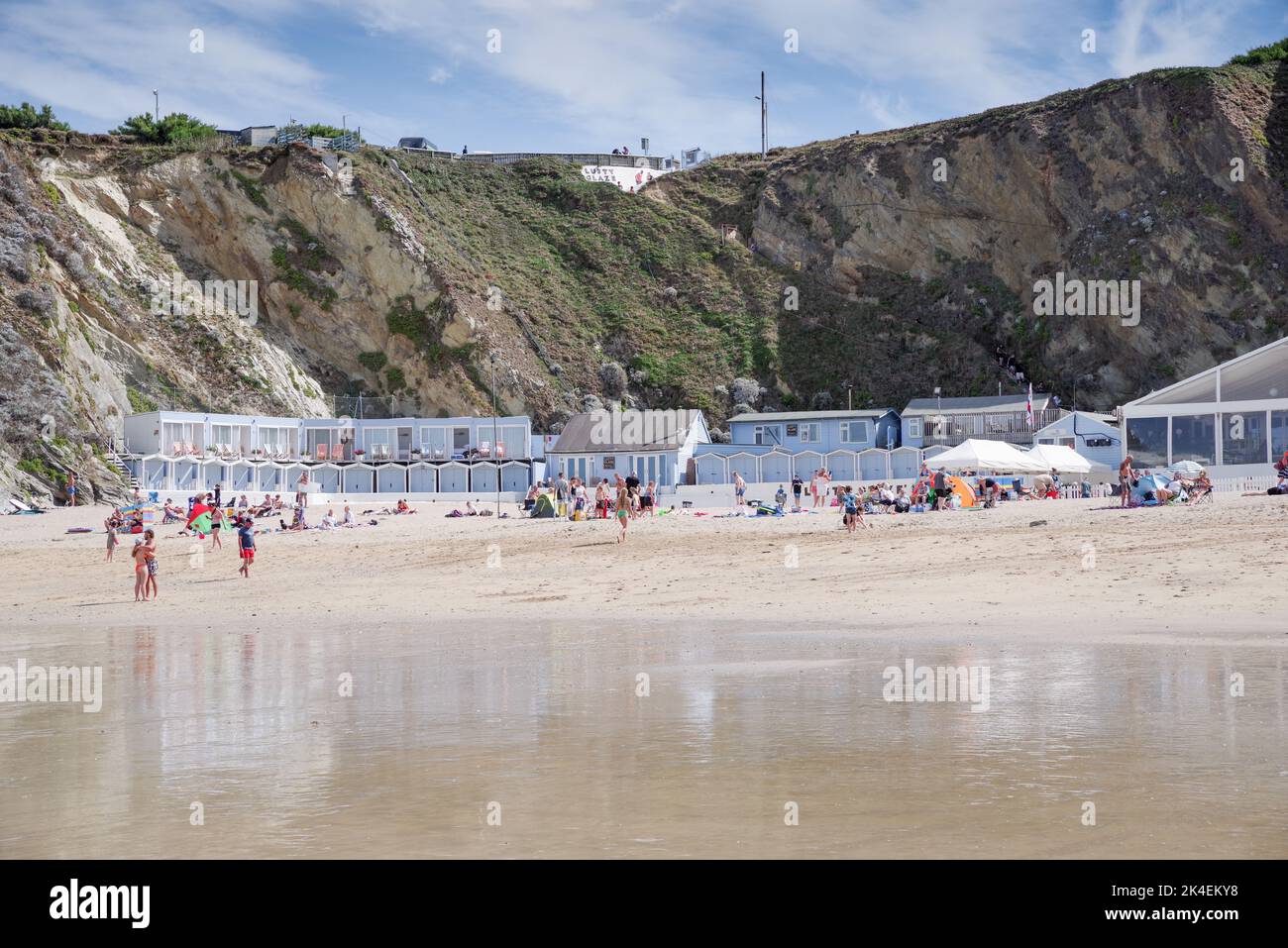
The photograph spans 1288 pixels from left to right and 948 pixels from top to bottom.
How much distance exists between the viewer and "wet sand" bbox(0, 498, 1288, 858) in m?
6.45

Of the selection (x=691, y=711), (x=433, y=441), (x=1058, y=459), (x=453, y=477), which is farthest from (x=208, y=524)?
(x=433, y=441)

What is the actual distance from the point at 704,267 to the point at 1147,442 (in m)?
43.8

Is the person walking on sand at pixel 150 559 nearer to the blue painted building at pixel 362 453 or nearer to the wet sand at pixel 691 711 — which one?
the wet sand at pixel 691 711

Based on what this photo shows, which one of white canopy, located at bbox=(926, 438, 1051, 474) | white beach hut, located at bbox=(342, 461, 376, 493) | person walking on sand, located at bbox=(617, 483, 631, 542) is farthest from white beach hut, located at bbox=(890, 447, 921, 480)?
person walking on sand, located at bbox=(617, 483, 631, 542)

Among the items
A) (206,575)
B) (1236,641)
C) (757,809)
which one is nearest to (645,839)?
(757,809)

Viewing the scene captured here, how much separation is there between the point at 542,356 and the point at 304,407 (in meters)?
14.4

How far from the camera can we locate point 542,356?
227ft

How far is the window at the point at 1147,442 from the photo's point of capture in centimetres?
3784

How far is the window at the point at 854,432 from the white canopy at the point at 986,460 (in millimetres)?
21439

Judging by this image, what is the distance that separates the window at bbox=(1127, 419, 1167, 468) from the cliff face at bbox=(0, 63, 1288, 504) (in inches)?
1021

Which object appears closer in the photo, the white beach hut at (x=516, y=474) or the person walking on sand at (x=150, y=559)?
the person walking on sand at (x=150, y=559)

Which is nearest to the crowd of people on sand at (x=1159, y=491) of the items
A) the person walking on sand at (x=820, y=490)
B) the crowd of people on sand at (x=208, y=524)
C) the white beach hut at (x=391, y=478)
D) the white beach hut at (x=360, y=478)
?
the person walking on sand at (x=820, y=490)

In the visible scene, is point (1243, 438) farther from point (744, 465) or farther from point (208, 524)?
point (208, 524)

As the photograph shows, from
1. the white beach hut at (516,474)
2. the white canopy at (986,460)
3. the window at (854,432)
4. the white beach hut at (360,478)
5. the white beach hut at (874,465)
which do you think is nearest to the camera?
the white canopy at (986,460)
